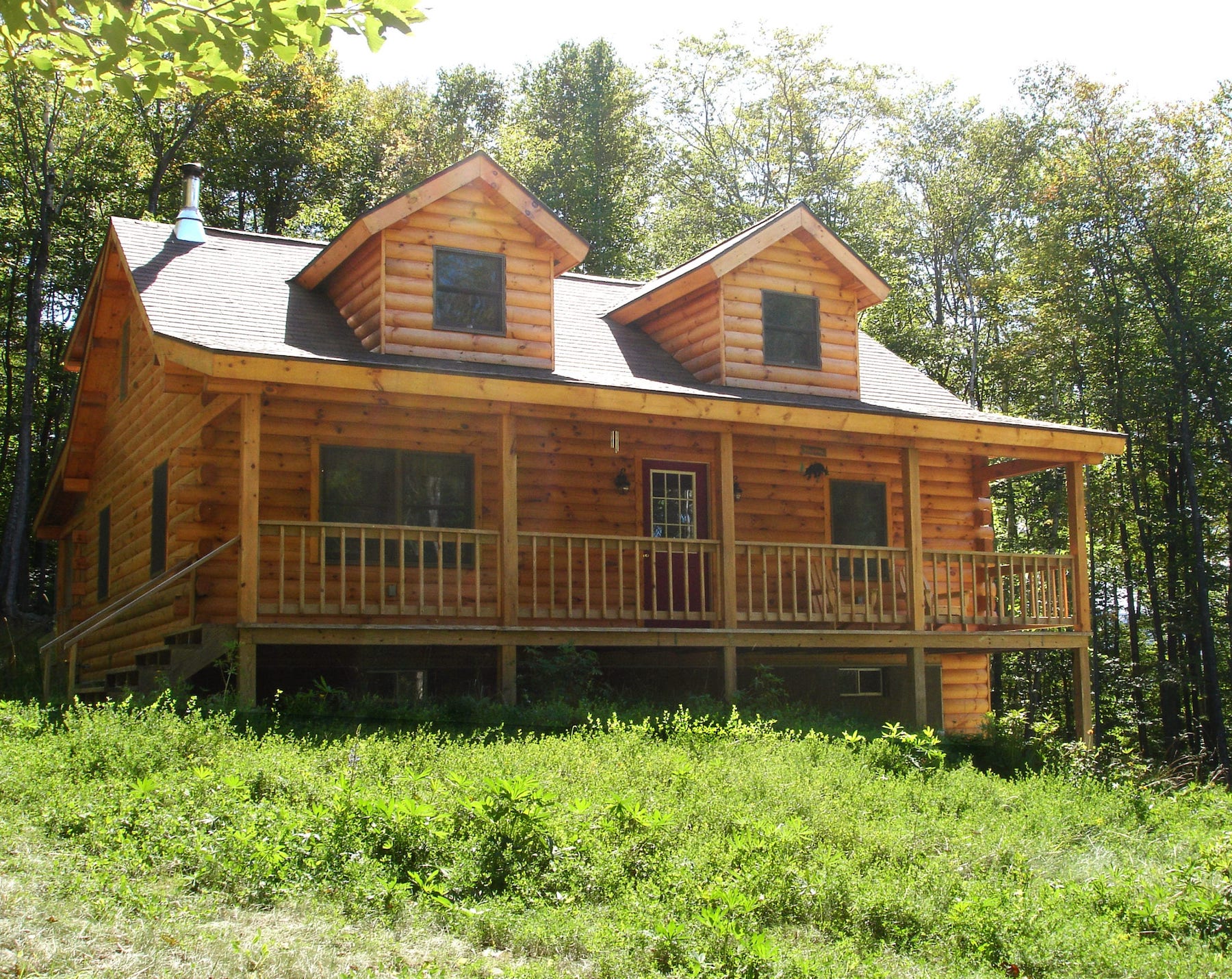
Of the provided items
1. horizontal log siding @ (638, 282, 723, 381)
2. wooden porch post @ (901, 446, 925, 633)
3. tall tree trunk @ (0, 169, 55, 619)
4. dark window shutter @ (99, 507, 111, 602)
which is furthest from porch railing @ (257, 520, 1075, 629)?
tall tree trunk @ (0, 169, 55, 619)

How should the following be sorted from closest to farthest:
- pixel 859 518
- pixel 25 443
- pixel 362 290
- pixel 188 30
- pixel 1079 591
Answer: pixel 188 30 → pixel 362 290 → pixel 1079 591 → pixel 859 518 → pixel 25 443

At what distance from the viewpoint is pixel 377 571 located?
47.6 feet

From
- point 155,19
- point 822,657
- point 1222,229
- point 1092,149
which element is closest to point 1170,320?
point 1222,229

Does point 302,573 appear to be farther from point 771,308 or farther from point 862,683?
point 862,683

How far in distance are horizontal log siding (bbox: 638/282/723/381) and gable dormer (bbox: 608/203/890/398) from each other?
18 mm

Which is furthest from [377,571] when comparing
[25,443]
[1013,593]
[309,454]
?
[25,443]

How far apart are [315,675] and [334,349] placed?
374cm

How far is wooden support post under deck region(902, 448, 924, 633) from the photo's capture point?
15.6m

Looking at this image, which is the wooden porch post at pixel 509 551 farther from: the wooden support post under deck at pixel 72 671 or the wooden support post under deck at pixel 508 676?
the wooden support post under deck at pixel 72 671

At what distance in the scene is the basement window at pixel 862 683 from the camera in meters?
18.2

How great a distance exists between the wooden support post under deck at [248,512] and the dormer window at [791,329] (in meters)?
7.94

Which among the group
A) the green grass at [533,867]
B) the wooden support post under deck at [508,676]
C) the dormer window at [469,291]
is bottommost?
the green grass at [533,867]

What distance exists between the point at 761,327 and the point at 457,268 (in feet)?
14.8

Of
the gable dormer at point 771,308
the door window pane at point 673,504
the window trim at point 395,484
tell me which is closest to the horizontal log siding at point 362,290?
the window trim at point 395,484
